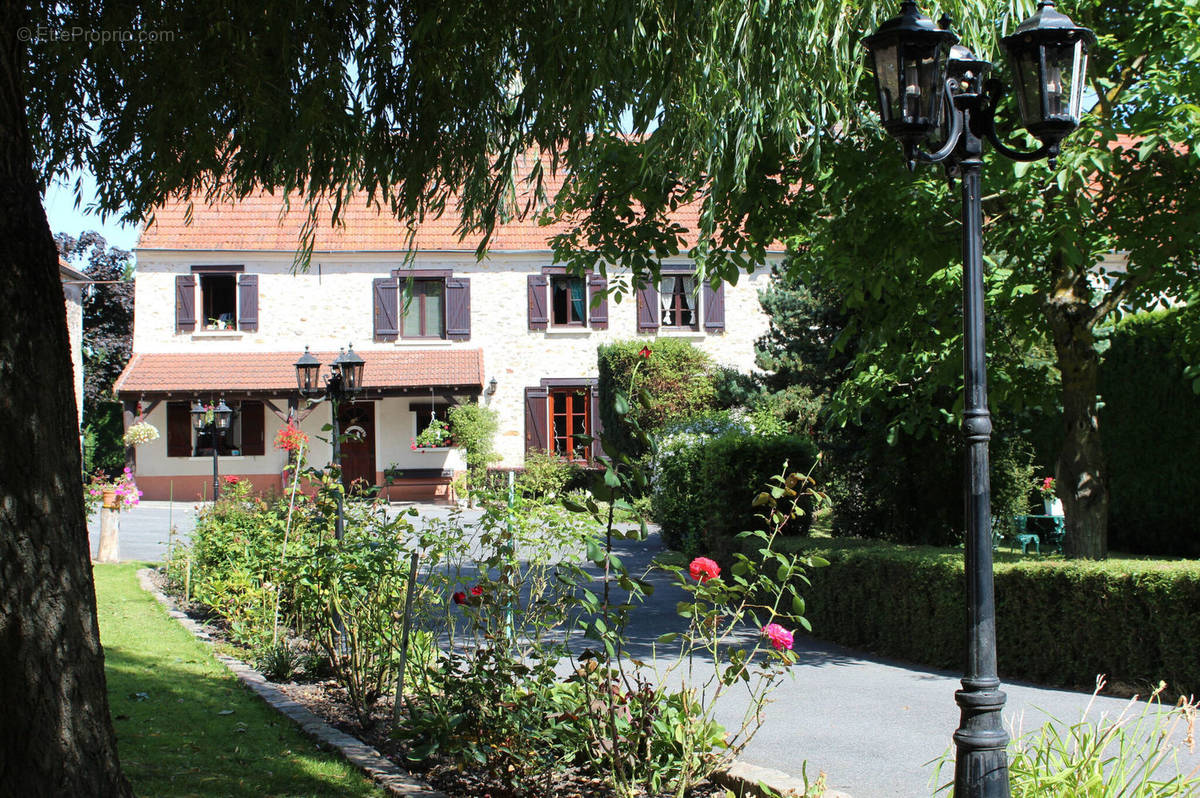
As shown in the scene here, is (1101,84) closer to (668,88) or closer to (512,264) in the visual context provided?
(668,88)

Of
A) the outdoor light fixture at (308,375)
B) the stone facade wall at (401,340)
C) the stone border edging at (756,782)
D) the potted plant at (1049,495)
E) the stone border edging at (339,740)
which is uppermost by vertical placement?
the stone facade wall at (401,340)

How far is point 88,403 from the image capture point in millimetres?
30172

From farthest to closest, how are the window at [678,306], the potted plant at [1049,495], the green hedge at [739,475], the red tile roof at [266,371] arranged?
the window at [678,306] → the red tile roof at [266,371] → the potted plant at [1049,495] → the green hedge at [739,475]

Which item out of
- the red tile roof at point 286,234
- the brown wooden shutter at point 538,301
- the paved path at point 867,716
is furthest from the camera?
the brown wooden shutter at point 538,301

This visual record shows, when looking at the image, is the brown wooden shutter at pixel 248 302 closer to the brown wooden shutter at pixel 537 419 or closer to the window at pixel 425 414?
the window at pixel 425 414

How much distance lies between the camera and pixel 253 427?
2422 centimetres

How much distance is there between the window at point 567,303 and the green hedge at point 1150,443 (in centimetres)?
1371

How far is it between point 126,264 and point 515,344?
53.3 ft

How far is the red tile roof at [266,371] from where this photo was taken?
74.7 feet

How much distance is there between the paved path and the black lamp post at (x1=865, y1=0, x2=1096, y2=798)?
142 cm

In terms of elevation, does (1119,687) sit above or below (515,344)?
below

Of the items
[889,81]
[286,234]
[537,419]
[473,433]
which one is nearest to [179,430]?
[286,234]

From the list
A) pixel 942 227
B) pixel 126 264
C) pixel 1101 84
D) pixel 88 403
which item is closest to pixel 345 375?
pixel 942 227

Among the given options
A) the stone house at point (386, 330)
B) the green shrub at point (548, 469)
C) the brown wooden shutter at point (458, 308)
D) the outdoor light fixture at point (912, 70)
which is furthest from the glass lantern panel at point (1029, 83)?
the brown wooden shutter at point (458, 308)
